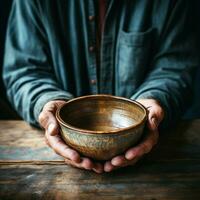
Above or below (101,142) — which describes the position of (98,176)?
below

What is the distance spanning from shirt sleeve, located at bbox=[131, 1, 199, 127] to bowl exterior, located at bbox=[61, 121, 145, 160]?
0.44 metres

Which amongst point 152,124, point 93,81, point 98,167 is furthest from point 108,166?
point 93,81

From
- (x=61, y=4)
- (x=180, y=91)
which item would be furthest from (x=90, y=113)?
(x=61, y=4)

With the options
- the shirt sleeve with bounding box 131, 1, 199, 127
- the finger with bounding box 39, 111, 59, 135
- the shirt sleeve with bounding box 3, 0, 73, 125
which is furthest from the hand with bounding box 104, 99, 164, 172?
the shirt sleeve with bounding box 3, 0, 73, 125

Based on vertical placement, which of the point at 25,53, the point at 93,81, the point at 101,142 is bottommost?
the point at 93,81

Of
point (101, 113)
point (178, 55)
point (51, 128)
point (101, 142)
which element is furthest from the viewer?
point (178, 55)

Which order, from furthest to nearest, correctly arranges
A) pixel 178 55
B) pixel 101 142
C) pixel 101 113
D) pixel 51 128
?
pixel 178 55
pixel 101 113
pixel 51 128
pixel 101 142

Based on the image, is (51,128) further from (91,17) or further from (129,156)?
(91,17)

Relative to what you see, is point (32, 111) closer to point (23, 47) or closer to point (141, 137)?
point (23, 47)

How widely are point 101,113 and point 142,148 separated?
8.2 inches

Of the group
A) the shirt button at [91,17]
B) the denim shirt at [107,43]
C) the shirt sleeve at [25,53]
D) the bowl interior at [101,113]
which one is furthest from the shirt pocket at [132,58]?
the bowl interior at [101,113]

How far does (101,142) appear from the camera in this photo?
83cm

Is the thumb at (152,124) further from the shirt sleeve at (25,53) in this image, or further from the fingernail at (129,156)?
the shirt sleeve at (25,53)

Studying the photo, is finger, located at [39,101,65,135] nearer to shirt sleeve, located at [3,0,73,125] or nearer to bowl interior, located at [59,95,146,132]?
bowl interior, located at [59,95,146,132]
